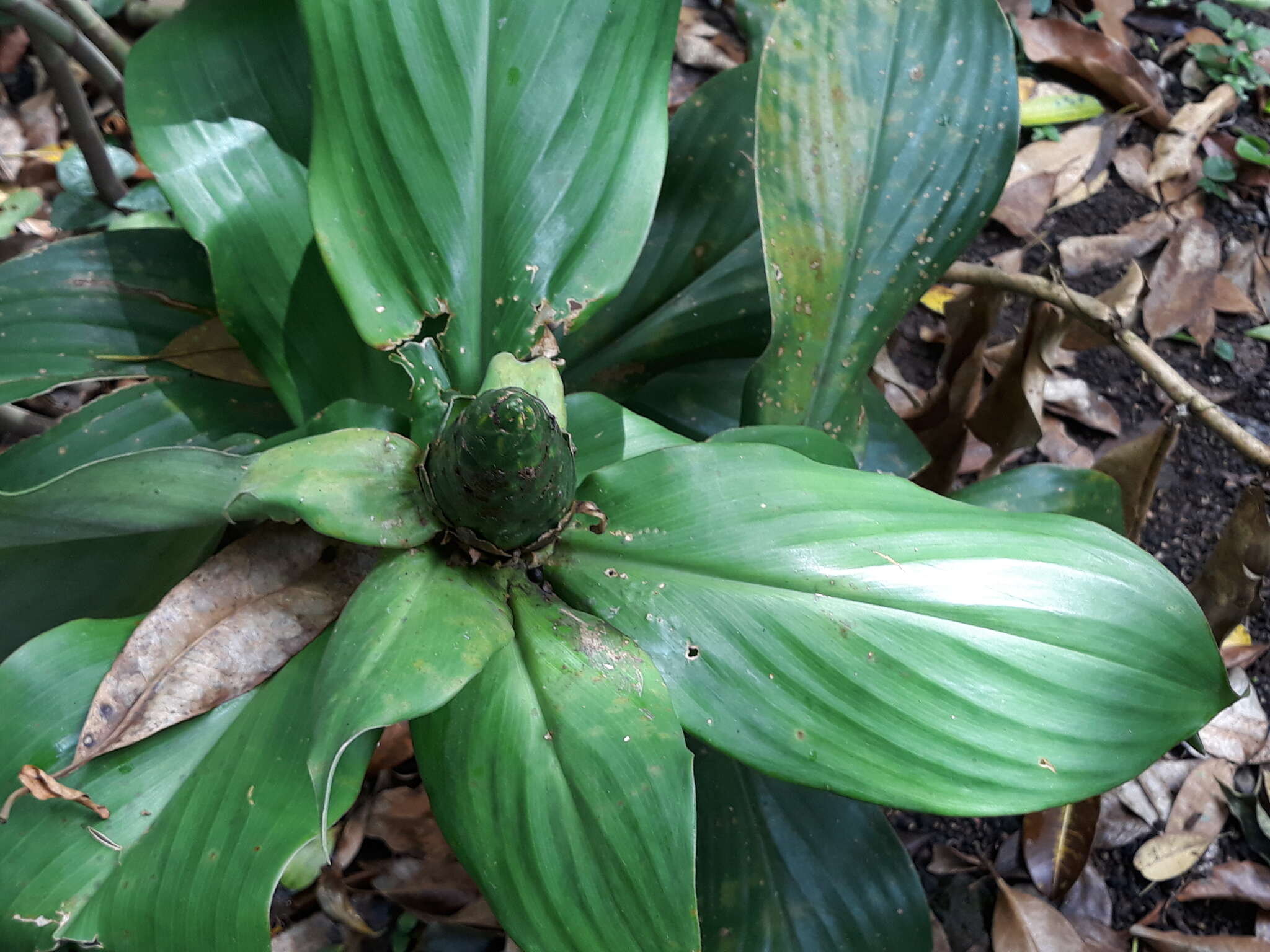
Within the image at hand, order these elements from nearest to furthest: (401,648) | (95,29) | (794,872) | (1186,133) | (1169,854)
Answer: (401,648) → (794,872) → (95,29) → (1169,854) → (1186,133)

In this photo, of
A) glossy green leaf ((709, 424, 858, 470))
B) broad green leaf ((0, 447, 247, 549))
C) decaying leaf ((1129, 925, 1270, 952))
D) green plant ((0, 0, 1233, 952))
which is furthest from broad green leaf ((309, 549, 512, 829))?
decaying leaf ((1129, 925, 1270, 952))

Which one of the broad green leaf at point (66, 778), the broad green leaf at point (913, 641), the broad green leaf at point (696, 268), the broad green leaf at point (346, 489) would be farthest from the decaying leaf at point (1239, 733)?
the broad green leaf at point (66, 778)

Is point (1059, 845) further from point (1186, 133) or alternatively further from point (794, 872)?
point (1186, 133)

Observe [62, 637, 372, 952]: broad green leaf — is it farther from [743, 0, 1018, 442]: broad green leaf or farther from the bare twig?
the bare twig

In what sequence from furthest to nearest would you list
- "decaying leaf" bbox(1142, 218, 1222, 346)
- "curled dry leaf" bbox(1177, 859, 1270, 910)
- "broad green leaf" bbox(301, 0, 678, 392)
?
"decaying leaf" bbox(1142, 218, 1222, 346) < "curled dry leaf" bbox(1177, 859, 1270, 910) < "broad green leaf" bbox(301, 0, 678, 392)

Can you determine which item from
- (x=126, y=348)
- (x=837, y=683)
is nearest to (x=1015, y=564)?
(x=837, y=683)

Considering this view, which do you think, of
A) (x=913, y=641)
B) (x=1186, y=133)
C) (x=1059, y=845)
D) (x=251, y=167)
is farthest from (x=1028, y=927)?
(x=1186, y=133)
